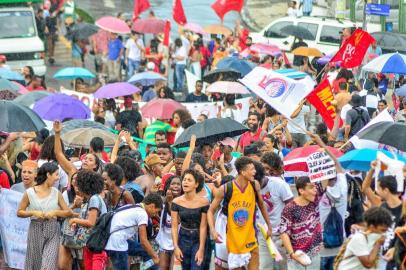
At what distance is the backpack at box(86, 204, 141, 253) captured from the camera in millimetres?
13773

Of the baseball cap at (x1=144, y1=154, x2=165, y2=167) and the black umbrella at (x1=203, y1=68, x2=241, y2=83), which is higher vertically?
the baseball cap at (x1=144, y1=154, x2=165, y2=167)

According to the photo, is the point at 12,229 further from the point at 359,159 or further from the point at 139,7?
the point at 139,7

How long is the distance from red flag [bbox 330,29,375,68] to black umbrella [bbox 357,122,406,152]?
627cm

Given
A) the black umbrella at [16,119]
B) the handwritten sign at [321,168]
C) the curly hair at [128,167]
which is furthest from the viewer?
the black umbrella at [16,119]

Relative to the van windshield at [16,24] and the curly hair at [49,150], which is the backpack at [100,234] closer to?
the curly hair at [49,150]

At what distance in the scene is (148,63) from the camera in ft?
100

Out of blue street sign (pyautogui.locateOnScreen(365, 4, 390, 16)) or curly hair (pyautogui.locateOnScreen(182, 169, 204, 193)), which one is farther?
→ blue street sign (pyautogui.locateOnScreen(365, 4, 390, 16))

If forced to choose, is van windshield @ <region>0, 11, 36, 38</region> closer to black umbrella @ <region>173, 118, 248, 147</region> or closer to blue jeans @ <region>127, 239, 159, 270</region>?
black umbrella @ <region>173, 118, 248, 147</region>

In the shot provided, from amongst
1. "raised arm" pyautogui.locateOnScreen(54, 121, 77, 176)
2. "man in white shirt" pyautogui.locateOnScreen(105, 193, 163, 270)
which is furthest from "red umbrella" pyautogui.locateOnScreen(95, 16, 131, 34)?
"man in white shirt" pyautogui.locateOnScreen(105, 193, 163, 270)

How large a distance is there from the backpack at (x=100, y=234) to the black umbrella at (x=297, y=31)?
18109mm

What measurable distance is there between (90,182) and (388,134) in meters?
3.18

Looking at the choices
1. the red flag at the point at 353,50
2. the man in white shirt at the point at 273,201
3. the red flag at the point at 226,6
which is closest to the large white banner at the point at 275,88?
the man in white shirt at the point at 273,201

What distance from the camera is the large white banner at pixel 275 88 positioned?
16.8m

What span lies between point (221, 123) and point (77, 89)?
9.82 m
